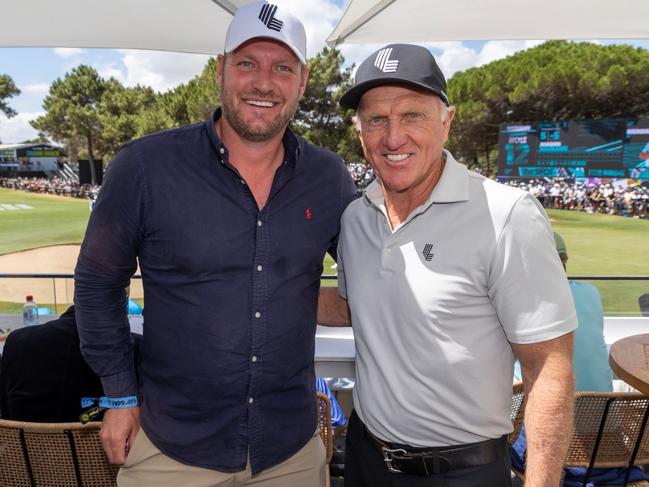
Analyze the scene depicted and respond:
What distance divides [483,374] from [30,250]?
26841 mm

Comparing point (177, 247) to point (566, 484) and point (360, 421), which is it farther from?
point (566, 484)

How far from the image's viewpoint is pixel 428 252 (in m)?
1.48

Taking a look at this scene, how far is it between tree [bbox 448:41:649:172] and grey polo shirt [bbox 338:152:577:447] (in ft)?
126

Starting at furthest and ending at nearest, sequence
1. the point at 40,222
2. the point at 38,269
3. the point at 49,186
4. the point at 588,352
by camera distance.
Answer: the point at 49,186, the point at 40,222, the point at 38,269, the point at 588,352

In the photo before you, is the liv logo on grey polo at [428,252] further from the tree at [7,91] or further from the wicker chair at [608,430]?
the tree at [7,91]

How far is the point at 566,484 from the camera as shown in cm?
231

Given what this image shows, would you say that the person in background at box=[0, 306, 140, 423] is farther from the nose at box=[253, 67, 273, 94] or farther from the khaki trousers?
the nose at box=[253, 67, 273, 94]

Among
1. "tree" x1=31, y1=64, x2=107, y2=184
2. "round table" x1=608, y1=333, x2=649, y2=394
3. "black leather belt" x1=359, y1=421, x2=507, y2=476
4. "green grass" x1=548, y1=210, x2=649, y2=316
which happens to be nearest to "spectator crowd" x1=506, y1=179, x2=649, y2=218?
"green grass" x1=548, y1=210, x2=649, y2=316

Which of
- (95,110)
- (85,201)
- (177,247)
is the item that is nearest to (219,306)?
(177,247)

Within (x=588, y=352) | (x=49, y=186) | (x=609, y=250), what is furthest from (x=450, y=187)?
(x=49, y=186)

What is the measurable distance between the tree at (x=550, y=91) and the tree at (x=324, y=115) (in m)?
8.09

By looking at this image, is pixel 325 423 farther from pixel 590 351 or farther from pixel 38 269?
pixel 38 269

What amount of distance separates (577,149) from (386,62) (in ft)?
110

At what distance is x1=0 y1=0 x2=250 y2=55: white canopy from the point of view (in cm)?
336
